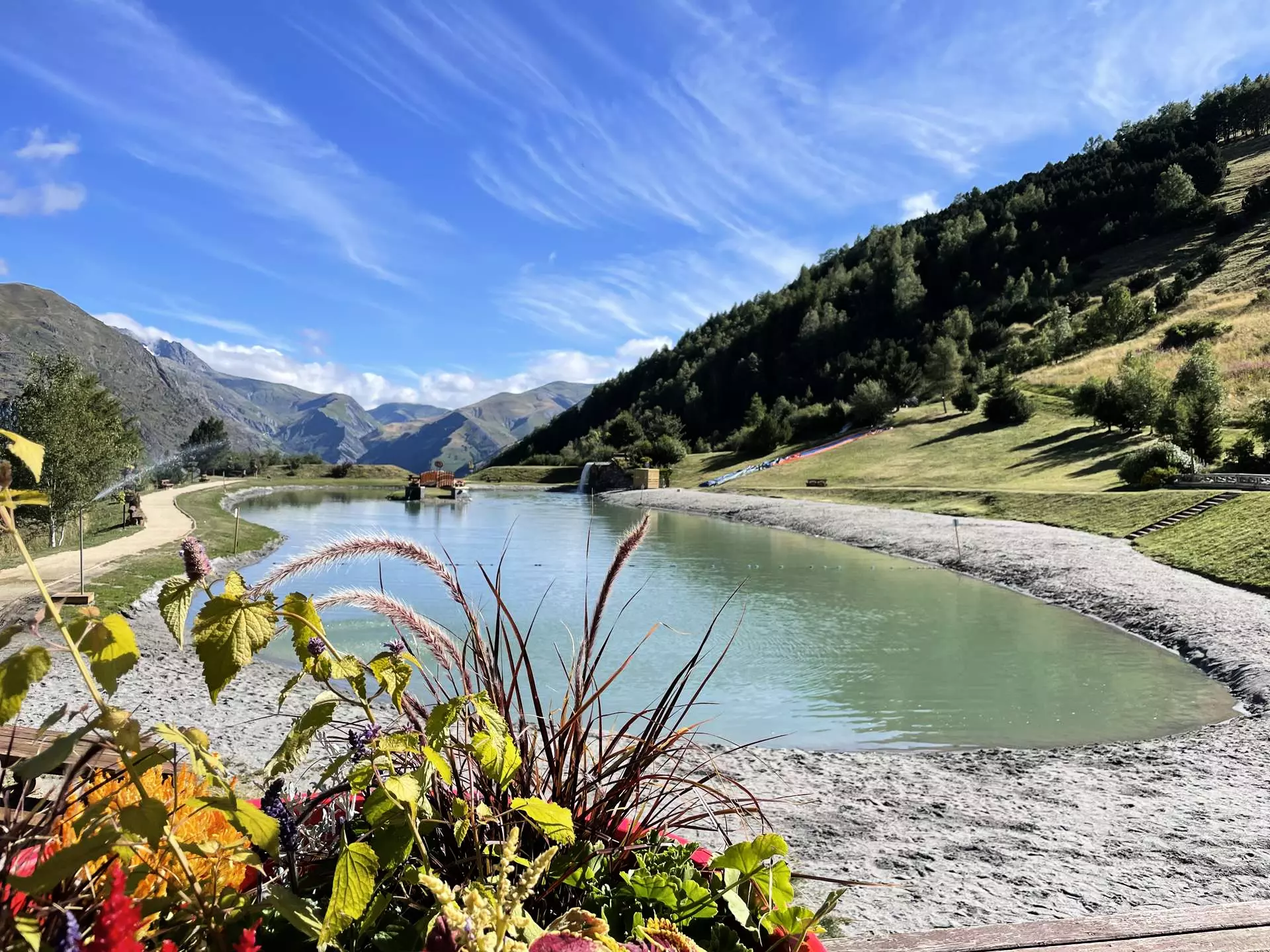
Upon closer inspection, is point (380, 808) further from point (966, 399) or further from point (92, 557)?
point (966, 399)

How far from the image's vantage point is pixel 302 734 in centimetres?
135

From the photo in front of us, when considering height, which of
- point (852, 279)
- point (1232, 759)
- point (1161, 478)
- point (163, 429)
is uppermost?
point (852, 279)

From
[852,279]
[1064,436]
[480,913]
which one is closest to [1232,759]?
[480,913]

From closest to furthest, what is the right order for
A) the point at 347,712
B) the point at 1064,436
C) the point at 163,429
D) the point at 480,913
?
the point at 480,913
the point at 347,712
the point at 1064,436
the point at 163,429

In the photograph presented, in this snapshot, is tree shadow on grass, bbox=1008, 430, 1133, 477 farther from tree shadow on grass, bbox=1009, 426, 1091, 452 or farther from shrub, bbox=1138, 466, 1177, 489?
shrub, bbox=1138, 466, 1177, 489

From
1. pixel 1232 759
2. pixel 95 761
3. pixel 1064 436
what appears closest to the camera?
pixel 95 761

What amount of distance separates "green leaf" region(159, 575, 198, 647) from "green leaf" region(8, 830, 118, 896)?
1.33 ft

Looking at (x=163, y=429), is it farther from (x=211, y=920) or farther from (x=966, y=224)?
(x=211, y=920)

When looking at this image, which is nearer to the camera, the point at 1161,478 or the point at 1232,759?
the point at 1232,759

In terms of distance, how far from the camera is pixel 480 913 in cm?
96

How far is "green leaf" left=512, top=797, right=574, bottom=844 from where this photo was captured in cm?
123

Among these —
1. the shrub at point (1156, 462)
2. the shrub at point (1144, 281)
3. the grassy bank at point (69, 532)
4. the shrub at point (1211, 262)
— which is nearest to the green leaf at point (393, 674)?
the grassy bank at point (69, 532)

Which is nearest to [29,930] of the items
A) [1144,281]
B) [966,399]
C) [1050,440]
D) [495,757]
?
[495,757]

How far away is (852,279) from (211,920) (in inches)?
5070
